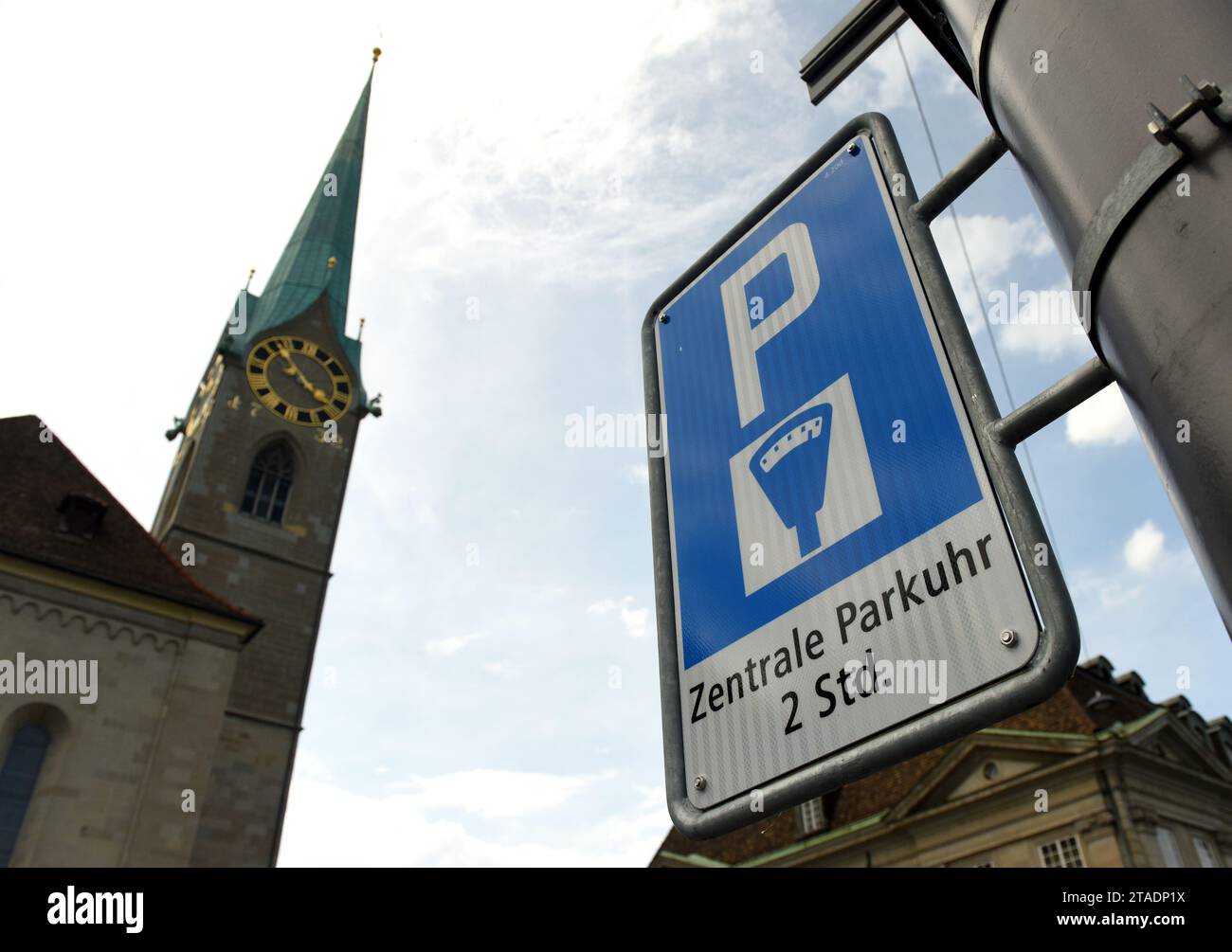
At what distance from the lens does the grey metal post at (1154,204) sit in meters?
0.93

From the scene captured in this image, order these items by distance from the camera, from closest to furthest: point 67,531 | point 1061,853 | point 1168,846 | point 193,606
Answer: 1. point 193,606
2. point 67,531
3. point 1168,846
4. point 1061,853

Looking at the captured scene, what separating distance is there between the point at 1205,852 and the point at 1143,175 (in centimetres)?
3086

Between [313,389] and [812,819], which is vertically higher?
[313,389]

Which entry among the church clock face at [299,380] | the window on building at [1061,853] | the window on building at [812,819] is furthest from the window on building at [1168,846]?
the church clock face at [299,380]

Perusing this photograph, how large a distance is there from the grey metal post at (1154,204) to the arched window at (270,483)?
3205cm

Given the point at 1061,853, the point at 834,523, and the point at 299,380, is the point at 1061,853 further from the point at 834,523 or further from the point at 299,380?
the point at 299,380

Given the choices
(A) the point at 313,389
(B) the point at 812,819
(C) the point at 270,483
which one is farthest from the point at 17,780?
(B) the point at 812,819

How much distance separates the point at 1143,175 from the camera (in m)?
1.00

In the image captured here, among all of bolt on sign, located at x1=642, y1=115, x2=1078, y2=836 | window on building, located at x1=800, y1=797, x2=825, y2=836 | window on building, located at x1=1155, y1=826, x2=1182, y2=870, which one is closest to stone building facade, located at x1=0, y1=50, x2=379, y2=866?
window on building, located at x1=800, y1=797, x2=825, y2=836

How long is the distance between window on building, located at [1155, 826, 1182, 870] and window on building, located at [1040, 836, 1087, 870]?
1.99 metres

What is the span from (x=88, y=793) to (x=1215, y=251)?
20400 mm

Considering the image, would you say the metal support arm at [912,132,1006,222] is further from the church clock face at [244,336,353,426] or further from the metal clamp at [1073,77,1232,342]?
the church clock face at [244,336,353,426]

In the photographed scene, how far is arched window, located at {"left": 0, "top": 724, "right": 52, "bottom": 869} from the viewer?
53.2 ft
